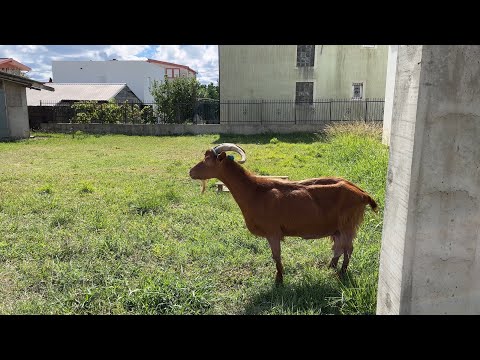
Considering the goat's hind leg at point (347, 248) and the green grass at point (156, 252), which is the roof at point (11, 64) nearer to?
the green grass at point (156, 252)

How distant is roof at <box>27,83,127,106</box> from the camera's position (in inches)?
1174

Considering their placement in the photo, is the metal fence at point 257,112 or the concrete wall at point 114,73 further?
the concrete wall at point 114,73

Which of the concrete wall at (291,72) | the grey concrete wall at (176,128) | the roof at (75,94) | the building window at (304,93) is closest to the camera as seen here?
the grey concrete wall at (176,128)

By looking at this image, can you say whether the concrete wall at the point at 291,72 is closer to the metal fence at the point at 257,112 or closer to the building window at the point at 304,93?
the building window at the point at 304,93

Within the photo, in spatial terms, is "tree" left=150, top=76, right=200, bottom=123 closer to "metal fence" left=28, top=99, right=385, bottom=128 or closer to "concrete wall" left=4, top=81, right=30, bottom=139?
"metal fence" left=28, top=99, right=385, bottom=128

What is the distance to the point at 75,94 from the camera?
3128 cm

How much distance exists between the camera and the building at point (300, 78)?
22.2 m

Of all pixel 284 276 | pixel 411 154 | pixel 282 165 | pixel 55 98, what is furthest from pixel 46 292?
pixel 55 98

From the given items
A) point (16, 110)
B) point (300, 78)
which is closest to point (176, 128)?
point (300, 78)

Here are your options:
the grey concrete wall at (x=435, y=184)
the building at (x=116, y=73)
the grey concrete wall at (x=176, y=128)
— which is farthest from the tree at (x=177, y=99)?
the grey concrete wall at (x=435, y=184)

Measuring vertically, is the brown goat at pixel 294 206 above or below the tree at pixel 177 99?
below

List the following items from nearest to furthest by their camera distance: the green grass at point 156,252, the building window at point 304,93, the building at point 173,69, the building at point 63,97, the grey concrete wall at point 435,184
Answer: the grey concrete wall at point 435,184
the green grass at point 156,252
the building window at point 304,93
the building at point 63,97
the building at point 173,69

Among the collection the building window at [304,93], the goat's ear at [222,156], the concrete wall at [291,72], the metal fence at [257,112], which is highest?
the concrete wall at [291,72]

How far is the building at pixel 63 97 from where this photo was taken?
24094 millimetres
